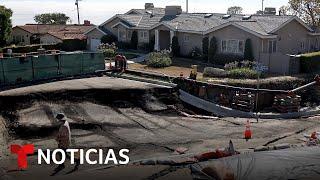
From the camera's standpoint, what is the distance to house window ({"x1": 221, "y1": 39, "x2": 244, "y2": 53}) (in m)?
32.6

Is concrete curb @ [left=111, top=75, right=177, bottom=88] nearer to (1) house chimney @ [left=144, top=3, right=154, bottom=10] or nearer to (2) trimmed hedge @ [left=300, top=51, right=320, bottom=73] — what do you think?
(2) trimmed hedge @ [left=300, top=51, right=320, bottom=73]

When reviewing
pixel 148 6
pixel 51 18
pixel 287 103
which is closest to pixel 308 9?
pixel 148 6

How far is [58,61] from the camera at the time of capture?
2534 centimetres

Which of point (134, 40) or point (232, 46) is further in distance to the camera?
point (134, 40)

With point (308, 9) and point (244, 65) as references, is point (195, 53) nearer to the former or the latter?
point (244, 65)

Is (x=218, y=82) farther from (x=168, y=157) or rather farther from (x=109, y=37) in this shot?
(x=109, y=37)

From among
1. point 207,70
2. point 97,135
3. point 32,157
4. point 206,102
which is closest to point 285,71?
point 207,70

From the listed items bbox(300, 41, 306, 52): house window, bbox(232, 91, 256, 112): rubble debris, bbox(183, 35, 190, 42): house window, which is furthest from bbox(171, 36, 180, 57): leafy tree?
bbox(232, 91, 256, 112): rubble debris

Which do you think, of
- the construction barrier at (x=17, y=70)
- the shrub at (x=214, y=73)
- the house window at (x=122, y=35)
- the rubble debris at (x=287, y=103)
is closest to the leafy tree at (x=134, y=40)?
the house window at (x=122, y=35)

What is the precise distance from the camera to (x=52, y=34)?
160ft

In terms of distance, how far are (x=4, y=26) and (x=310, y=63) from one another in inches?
1432

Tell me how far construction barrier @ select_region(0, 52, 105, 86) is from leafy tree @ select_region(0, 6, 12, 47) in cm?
2769

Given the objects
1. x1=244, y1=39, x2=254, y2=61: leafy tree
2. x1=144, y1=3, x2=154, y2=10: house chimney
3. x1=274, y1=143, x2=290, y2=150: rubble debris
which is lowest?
x1=274, y1=143, x2=290, y2=150: rubble debris

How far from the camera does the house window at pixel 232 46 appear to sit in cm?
3259
